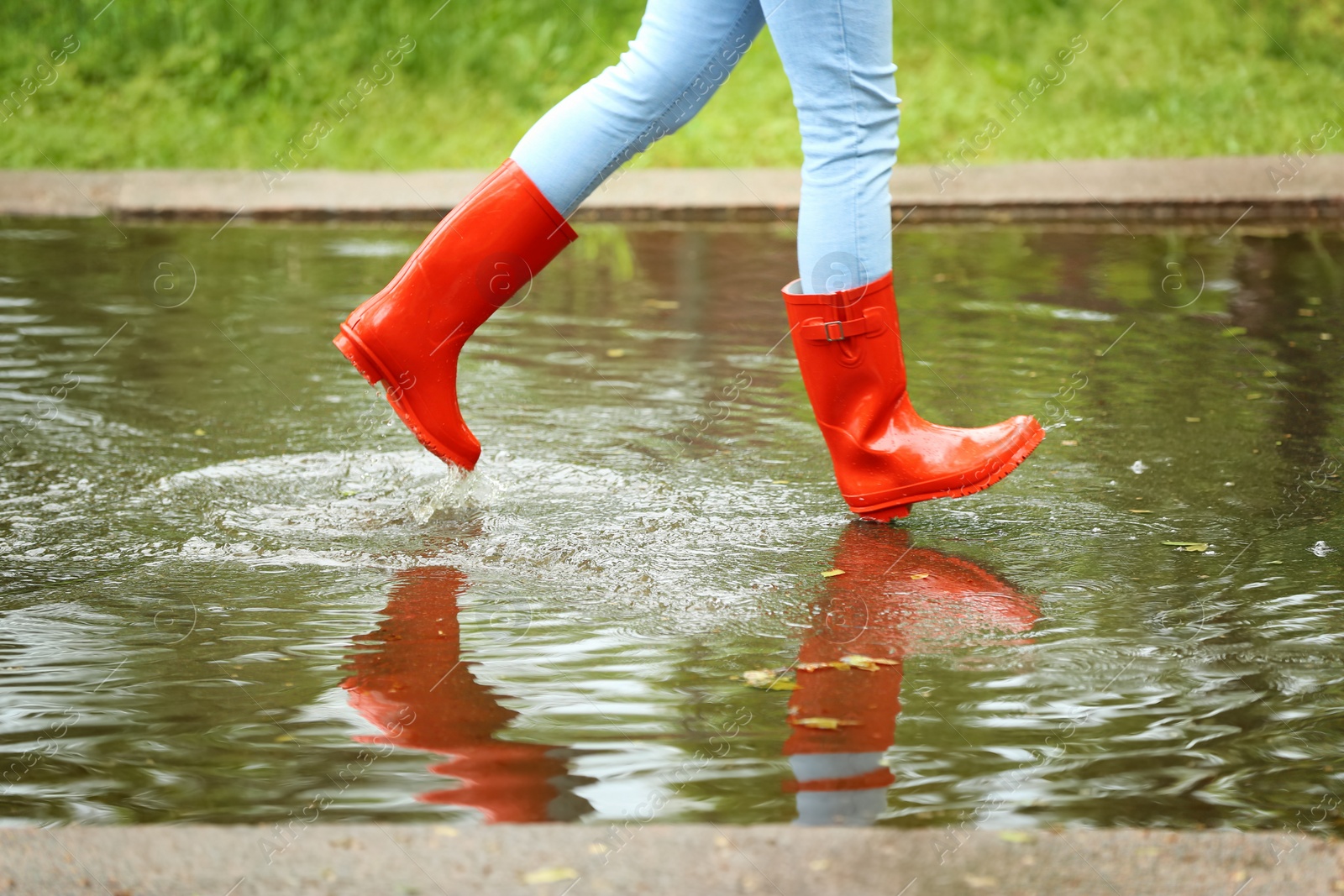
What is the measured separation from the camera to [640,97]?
3301 millimetres

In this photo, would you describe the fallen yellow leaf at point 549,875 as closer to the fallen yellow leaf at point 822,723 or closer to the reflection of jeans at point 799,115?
the fallen yellow leaf at point 822,723

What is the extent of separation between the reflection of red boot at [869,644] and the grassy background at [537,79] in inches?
261

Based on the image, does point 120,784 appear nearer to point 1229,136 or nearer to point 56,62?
point 1229,136

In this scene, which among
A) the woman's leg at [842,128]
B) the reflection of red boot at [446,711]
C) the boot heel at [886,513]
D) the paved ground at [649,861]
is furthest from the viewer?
the boot heel at [886,513]

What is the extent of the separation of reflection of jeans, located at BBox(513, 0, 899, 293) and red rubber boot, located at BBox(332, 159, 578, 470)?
0.07 metres

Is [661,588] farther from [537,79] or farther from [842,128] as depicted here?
[537,79]

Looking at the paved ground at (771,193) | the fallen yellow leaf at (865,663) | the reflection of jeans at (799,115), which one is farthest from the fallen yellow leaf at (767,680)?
the paved ground at (771,193)

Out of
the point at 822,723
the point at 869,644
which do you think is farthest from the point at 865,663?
the point at 822,723

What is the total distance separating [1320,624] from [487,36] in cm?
975

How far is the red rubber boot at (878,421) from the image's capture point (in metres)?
3.32

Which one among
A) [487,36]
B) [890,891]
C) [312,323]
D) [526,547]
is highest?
[487,36]

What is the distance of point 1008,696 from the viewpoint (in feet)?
8.36

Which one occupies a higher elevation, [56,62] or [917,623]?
[56,62]

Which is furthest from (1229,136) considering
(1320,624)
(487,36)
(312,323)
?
(1320,624)
